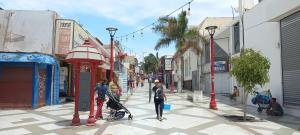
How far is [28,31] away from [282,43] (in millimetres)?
13887

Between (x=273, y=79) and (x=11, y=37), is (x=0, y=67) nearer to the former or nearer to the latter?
(x=11, y=37)

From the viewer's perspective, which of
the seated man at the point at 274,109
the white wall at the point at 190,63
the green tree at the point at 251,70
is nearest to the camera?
the green tree at the point at 251,70

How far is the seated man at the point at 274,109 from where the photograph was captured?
14359 millimetres

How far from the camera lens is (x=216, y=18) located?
122 ft

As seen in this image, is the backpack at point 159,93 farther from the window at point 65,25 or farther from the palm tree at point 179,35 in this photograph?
the palm tree at point 179,35

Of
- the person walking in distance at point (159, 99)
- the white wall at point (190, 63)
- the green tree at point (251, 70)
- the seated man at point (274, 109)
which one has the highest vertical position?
the white wall at point (190, 63)

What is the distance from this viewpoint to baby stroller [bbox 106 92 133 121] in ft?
41.1

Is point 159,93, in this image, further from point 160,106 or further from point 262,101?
point 262,101

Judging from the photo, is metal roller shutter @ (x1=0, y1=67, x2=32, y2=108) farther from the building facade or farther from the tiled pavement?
the tiled pavement

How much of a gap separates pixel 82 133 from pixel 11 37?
10.2m

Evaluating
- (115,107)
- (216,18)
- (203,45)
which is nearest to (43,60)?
(115,107)

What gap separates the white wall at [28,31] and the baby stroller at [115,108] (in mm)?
7202

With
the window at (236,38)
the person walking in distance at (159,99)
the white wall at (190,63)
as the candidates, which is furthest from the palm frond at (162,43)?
the person walking in distance at (159,99)

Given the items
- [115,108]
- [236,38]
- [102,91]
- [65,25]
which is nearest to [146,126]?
[115,108]
